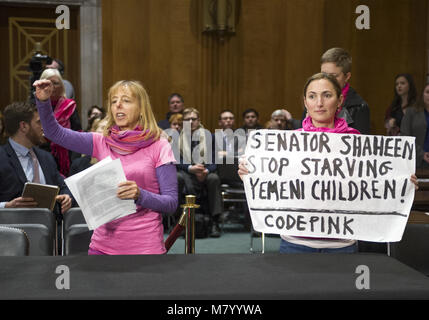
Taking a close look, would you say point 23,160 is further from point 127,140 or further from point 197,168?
point 197,168

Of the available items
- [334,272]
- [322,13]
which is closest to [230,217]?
[322,13]

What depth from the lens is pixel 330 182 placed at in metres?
1.94

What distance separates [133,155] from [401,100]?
409cm

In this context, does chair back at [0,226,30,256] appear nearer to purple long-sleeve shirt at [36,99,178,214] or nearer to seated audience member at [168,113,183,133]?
purple long-sleeve shirt at [36,99,178,214]

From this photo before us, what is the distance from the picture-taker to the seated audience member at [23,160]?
3346 mm

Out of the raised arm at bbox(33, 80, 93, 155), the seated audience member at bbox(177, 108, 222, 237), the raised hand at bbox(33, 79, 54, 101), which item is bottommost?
the seated audience member at bbox(177, 108, 222, 237)

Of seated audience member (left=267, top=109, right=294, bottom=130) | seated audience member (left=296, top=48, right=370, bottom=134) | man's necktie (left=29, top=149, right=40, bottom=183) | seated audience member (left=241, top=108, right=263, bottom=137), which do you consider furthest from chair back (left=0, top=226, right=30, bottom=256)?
seated audience member (left=241, top=108, right=263, bottom=137)

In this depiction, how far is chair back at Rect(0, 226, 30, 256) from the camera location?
2100 mm

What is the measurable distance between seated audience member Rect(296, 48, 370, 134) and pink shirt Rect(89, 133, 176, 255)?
86 centimetres

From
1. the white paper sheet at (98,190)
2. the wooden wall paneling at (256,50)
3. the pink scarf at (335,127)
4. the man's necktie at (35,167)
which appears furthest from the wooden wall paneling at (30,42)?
the pink scarf at (335,127)

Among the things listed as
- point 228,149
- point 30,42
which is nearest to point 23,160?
point 228,149

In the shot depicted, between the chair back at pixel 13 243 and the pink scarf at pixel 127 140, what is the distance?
1.74ft
